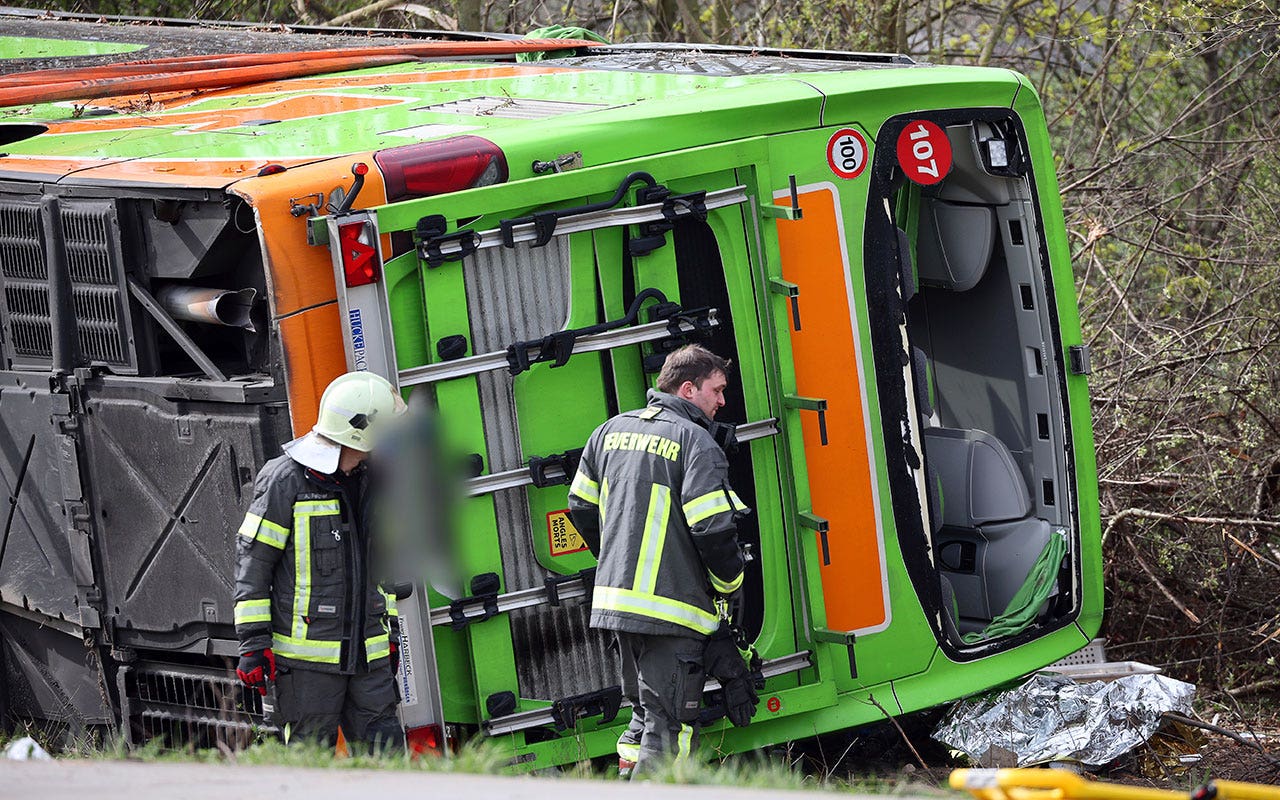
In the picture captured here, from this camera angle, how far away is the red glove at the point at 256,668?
445cm

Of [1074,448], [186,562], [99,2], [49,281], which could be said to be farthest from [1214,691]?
[99,2]

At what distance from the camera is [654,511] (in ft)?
15.3

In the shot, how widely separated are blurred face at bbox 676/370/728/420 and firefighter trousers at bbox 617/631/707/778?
717 millimetres

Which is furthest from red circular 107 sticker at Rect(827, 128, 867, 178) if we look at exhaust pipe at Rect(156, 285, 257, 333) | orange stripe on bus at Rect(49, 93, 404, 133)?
exhaust pipe at Rect(156, 285, 257, 333)

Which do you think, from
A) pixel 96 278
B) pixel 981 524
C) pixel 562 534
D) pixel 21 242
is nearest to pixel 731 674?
pixel 562 534

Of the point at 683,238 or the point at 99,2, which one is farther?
the point at 99,2

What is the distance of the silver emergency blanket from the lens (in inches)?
213

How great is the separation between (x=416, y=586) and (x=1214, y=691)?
4.16m

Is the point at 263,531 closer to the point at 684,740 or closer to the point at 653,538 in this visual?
the point at 653,538

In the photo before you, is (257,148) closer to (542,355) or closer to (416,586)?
(542,355)

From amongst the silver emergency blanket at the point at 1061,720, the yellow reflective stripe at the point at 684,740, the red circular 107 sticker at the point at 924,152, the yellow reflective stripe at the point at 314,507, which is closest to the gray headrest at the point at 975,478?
the silver emergency blanket at the point at 1061,720

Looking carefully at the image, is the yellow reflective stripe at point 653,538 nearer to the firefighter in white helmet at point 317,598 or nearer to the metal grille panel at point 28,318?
the firefighter in white helmet at point 317,598

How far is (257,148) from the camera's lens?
4.89 metres

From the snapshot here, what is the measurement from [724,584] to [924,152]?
1757 mm
